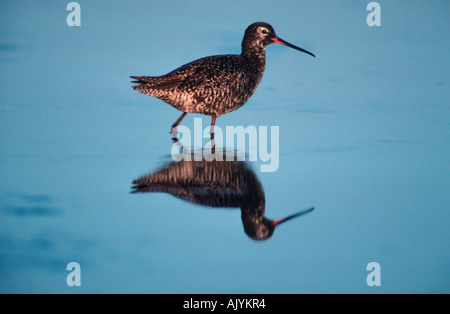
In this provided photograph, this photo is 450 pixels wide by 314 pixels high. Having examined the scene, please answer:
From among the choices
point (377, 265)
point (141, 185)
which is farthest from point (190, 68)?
point (377, 265)

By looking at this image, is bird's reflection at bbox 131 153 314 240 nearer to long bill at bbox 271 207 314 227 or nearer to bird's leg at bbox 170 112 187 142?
long bill at bbox 271 207 314 227

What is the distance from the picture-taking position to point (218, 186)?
6266 mm

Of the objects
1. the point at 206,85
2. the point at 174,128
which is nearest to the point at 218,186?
the point at 206,85

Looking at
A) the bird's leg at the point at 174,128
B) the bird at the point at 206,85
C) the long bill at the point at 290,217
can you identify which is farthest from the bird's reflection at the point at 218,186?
the bird at the point at 206,85

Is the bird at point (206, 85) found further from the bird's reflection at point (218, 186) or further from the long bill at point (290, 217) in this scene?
the long bill at point (290, 217)

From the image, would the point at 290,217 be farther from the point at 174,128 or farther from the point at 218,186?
the point at 174,128

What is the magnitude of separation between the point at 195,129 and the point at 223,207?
355 centimetres

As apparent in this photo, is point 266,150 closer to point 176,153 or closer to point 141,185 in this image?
point 176,153

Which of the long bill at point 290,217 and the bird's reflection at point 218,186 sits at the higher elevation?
the bird's reflection at point 218,186

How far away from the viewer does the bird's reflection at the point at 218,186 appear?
5449 mm

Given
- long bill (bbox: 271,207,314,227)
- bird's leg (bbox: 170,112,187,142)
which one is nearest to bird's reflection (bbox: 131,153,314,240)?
long bill (bbox: 271,207,314,227)

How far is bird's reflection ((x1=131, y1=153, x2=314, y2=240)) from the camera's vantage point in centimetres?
545

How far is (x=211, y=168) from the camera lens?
6.90 m

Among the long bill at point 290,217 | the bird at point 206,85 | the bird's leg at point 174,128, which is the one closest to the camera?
the long bill at point 290,217
